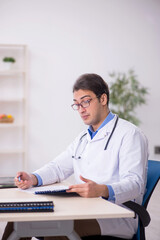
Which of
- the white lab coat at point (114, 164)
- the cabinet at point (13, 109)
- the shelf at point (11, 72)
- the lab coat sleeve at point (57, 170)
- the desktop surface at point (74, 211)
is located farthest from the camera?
the cabinet at point (13, 109)

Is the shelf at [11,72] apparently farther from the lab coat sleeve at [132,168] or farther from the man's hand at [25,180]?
the lab coat sleeve at [132,168]

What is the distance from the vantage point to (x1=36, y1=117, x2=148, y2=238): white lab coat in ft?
5.35

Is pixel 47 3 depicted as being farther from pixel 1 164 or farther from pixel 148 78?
pixel 1 164

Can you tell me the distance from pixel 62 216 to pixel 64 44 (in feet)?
17.2

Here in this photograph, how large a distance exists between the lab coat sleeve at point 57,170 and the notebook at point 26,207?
0.60 meters

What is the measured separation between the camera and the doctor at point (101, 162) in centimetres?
158

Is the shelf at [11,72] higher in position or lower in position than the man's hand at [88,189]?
higher

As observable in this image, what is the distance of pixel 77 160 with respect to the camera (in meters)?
1.99

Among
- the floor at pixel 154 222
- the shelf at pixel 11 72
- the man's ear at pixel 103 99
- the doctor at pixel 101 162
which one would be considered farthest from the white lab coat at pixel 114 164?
the shelf at pixel 11 72

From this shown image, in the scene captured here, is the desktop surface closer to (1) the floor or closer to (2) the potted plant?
(1) the floor

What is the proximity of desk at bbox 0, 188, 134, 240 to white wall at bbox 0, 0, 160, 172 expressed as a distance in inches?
188

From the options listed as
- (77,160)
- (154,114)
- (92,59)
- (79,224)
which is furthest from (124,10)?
(79,224)

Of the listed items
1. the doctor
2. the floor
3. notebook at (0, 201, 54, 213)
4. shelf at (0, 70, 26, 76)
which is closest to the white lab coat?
the doctor

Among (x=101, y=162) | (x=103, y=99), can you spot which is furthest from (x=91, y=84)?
(x=101, y=162)
